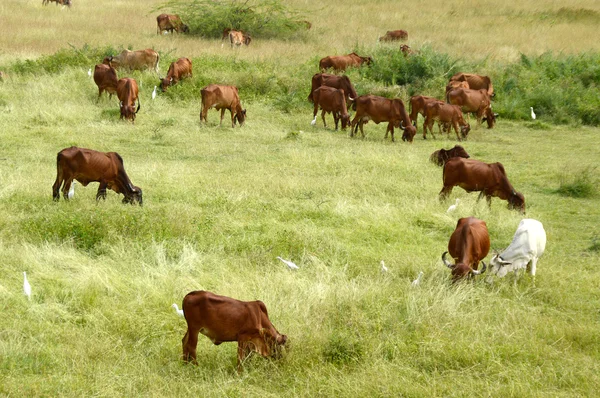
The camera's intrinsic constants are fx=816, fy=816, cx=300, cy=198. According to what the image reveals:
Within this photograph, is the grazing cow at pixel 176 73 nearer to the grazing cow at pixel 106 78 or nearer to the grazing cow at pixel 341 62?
the grazing cow at pixel 106 78

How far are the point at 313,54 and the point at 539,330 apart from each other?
1804cm

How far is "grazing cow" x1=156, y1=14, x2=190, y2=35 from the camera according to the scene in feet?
88.0

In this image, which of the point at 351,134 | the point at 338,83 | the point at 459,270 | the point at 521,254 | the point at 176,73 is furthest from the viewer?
the point at 176,73

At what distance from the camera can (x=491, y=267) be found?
782 cm

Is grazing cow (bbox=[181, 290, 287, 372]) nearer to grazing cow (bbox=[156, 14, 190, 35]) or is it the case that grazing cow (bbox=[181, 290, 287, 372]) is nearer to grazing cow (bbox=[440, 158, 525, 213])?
grazing cow (bbox=[440, 158, 525, 213])

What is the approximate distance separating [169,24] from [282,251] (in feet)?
65.4

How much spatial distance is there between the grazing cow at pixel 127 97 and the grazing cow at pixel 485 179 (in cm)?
774

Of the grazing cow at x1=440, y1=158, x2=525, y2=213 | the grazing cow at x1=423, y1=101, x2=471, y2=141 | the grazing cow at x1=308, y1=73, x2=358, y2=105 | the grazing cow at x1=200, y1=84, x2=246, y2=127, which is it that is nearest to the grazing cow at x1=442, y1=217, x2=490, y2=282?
the grazing cow at x1=440, y1=158, x2=525, y2=213

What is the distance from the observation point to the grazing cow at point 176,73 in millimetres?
18797

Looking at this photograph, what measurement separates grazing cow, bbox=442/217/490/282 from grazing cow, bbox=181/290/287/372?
226 centimetres

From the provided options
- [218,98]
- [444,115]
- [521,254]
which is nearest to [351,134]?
[444,115]

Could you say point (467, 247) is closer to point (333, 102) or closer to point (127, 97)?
point (333, 102)

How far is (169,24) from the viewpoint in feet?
88.5

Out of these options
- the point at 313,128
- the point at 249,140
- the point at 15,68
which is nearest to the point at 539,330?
the point at 249,140
